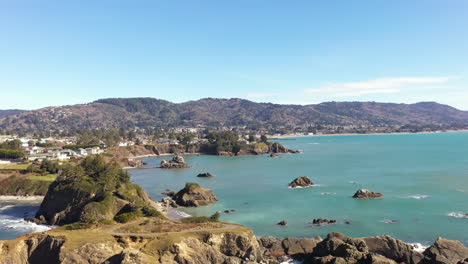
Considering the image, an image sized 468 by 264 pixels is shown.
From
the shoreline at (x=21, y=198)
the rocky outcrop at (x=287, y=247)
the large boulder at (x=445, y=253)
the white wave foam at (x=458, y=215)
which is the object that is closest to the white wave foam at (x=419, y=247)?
the large boulder at (x=445, y=253)

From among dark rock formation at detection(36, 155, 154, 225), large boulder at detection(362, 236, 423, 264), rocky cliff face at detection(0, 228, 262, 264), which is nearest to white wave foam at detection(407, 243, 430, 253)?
large boulder at detection(362, 236, 423, 264)

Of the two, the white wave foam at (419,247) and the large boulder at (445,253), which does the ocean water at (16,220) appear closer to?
the white wave foam at (419,247)

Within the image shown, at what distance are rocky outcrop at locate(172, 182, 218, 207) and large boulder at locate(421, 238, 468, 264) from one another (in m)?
33.1

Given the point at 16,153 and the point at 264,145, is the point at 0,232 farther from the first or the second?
the point at 264,145

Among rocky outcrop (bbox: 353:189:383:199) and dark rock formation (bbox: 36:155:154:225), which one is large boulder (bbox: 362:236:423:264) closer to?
rocky outcrop (bbox: 353:189:383:199)

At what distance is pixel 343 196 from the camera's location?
201ft

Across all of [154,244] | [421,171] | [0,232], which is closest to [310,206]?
[154,244]

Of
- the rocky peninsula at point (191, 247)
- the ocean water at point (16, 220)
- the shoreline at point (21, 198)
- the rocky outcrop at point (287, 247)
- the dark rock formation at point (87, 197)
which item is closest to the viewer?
the rocky peninsula at point (191, 247)

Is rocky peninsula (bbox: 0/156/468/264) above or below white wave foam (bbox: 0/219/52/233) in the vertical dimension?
above

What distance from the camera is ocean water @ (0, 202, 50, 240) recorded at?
42531 millimetres

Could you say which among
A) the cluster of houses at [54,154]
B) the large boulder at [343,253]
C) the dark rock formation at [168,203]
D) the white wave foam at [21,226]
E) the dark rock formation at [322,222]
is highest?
the cluster of houses at [54,154]

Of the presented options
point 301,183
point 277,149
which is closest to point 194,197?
point 301,183

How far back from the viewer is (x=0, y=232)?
140 ft

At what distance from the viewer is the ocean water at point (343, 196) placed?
4322 cm
